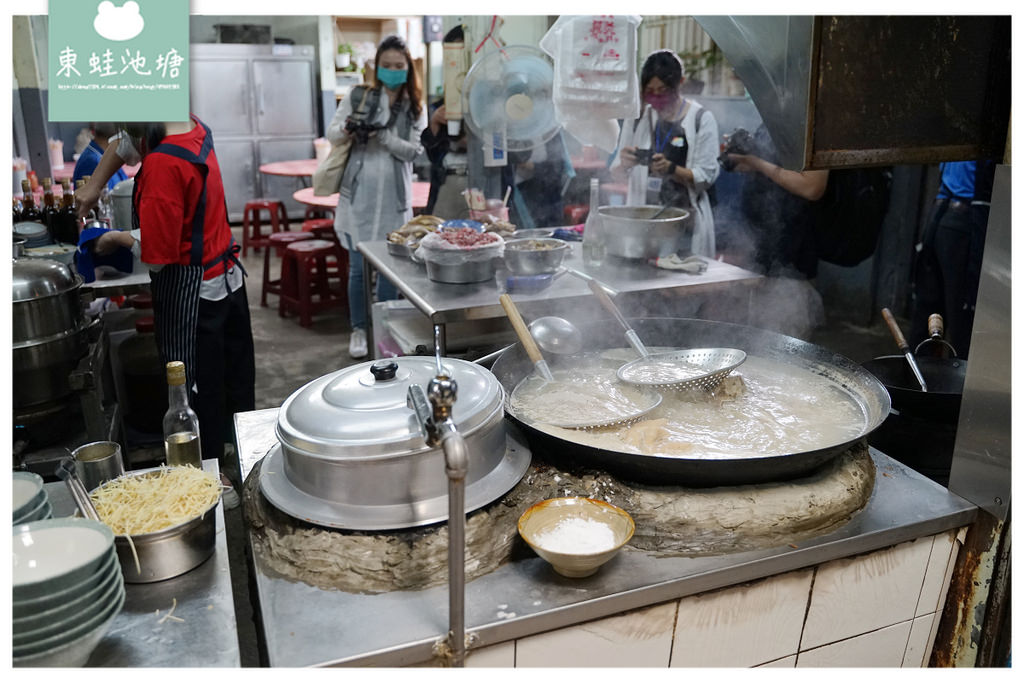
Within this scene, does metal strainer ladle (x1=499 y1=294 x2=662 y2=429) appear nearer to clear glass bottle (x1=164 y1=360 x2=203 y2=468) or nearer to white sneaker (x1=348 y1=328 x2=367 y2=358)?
clear glass bottle (x1=164 y1=360 x2=203 y2=468)

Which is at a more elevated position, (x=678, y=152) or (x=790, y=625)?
(x=678, y=152)

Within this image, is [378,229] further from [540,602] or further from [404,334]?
[540,602]

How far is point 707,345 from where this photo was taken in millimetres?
2445

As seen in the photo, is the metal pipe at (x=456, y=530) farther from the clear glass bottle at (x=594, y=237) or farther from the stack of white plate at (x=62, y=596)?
the clear glass bottle at (x=594, y=237)

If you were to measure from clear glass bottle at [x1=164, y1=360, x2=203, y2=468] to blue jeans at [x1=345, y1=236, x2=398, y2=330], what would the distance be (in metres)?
3.46

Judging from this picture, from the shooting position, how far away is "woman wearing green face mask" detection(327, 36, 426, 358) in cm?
511

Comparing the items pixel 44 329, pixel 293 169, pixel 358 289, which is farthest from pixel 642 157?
pixel 293 169

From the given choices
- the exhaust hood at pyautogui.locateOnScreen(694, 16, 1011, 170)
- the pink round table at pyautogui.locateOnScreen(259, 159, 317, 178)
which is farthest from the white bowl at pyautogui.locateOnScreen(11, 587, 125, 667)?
the pink round table at pyautogui.locateOnScreen(259, 159, 317, 178)

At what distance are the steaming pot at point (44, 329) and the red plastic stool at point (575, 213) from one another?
3.09 metres

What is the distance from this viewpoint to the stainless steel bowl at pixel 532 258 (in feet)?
10.8

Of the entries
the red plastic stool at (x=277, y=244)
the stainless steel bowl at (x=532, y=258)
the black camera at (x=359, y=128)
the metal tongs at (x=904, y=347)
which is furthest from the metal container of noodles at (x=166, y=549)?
the red plastic stool at (x=277, y=244)

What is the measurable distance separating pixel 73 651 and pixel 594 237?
2892 mm

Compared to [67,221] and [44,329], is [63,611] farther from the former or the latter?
[67,221]
